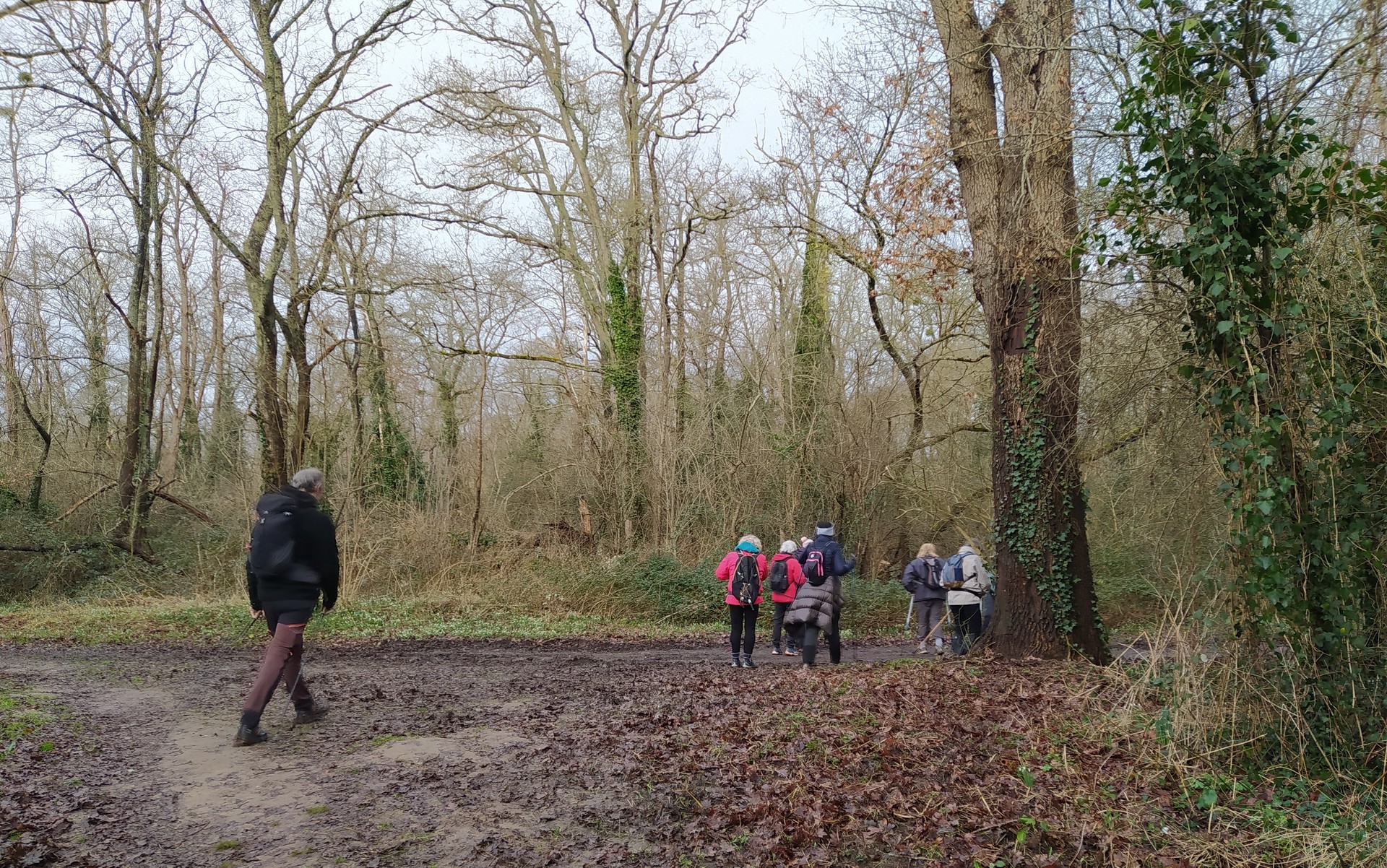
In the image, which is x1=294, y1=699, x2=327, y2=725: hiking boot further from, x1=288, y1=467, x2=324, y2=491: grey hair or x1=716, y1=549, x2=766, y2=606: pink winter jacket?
x1=716, y1=549, x2=766, y2=606: pink winter jacket

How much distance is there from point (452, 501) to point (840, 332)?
11.0 m

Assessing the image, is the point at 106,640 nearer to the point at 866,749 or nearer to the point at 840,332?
the point at 866,749

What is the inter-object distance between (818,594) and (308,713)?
567 centimetres

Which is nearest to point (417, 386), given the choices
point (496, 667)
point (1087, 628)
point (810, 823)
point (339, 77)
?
point (339, 77)

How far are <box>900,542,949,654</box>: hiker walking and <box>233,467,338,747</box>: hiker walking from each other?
9074 mm

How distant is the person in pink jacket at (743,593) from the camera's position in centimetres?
1102

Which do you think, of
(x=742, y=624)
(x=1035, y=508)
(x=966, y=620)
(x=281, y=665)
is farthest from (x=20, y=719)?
(x=966, y=620)

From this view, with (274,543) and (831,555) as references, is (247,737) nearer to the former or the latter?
(274,543)

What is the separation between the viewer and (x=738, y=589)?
11.0 metres

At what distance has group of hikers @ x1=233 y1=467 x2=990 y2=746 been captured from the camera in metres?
6.46

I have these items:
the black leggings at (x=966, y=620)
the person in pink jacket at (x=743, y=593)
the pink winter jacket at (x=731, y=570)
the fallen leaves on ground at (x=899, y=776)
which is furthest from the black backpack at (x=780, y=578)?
the fallen leaves on ground at (x=899, y=776)

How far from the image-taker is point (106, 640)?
1277 centimetres

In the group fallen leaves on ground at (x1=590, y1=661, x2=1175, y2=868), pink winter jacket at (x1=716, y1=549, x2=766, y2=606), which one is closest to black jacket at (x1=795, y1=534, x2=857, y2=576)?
pink winter jacket at (x1=716, y1=549, x2=766, y2=606)

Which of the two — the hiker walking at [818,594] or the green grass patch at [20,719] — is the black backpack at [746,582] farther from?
the green grass patch at [20,719]
